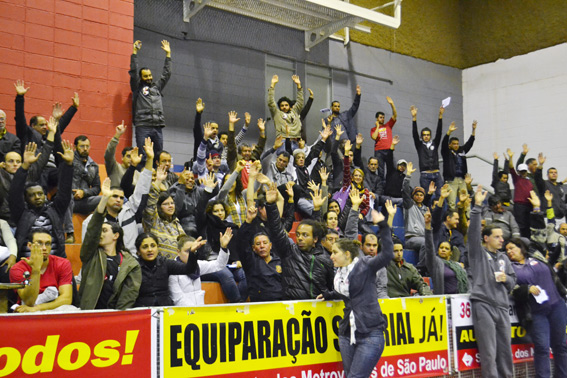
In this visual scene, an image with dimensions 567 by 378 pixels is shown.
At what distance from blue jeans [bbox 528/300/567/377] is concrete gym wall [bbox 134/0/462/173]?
26.1ft

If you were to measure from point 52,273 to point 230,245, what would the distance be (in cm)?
262

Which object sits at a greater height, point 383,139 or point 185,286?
point 383,139

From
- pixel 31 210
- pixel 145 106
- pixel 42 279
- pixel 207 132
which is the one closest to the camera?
pixel 42 279

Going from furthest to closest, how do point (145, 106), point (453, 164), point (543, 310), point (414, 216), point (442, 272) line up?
point (453, 164)
point (414, 216)
point (145, 106)
point (442, 272)
point (543, 310)

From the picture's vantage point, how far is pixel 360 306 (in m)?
5.79

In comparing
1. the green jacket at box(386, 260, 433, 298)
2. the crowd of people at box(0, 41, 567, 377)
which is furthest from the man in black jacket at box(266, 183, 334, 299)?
the green jacket at box(386, 260, 433, 298)

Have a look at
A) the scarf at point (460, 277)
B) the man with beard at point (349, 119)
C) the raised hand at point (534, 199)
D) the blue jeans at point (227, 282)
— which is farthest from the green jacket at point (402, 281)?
the man with beard at point (349, 119)

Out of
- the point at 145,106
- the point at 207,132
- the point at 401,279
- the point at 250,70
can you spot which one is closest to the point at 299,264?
the point at 401,279

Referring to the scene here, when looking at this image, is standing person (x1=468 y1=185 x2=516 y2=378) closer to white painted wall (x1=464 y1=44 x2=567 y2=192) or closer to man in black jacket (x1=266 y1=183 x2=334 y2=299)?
man in black jacket (x1=266 y1=183 x2=334 y2=299)

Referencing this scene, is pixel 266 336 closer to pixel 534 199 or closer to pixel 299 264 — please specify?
pixel 299 264

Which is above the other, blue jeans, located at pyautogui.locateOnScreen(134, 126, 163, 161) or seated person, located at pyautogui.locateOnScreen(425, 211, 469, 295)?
blue jeans, located at pyautogui.locateOnScreen(134, 126, 163, 161)

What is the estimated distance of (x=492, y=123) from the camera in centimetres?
1802

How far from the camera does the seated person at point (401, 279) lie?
26.6 feet

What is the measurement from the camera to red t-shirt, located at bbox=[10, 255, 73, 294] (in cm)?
546
